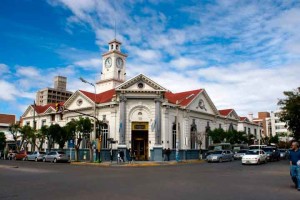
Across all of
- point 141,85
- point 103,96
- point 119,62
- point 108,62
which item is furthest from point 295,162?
point 108,62

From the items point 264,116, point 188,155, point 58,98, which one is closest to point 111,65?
point 188,155

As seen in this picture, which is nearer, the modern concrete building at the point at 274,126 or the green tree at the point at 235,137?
the green tree at the point at 235,137

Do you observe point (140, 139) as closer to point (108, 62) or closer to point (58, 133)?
point (58, 133)

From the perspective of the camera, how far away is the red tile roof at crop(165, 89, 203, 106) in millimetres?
49350

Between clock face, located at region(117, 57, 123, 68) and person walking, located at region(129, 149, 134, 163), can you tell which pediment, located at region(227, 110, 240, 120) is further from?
person walking, located at region(129, 149, 134, 163)

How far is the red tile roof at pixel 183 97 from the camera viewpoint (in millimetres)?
49350

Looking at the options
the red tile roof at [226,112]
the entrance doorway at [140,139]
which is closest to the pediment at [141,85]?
the entrance doorway at [140,139]

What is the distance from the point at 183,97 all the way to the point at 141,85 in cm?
1105

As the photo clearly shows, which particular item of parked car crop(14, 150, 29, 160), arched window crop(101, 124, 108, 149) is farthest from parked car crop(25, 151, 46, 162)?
arched window crop(101, 124, 108, 149)

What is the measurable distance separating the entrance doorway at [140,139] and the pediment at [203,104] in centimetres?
908

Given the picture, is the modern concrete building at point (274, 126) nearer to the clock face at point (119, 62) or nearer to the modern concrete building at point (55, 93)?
the modern concrete building at point (55, 93)

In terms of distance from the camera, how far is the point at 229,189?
1329 cm

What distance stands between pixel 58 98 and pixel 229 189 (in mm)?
127488

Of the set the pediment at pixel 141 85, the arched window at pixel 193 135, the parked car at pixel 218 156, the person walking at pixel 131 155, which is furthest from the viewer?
the arched window at pixel 193 135
